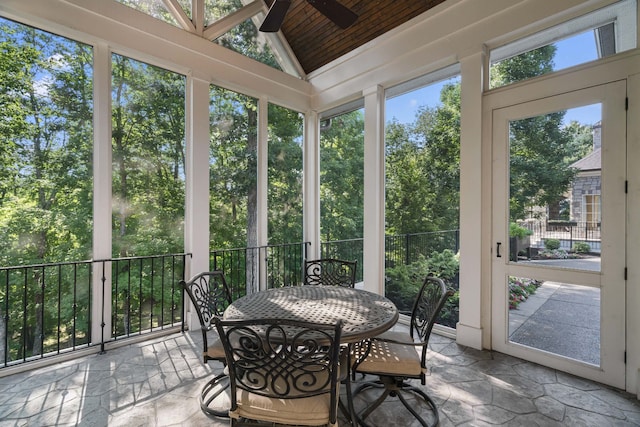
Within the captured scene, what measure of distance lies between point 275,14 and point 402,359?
267cm

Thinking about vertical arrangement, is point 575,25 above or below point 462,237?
above

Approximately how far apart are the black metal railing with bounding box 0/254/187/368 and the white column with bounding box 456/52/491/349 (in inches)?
123

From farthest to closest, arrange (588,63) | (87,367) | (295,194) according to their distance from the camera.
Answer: (295,194) < (87,367) < (588,63)

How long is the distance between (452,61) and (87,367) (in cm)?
451

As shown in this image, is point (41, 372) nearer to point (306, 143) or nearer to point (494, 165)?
point (306, 143)

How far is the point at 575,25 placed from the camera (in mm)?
2467

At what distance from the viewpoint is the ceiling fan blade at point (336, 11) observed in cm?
231

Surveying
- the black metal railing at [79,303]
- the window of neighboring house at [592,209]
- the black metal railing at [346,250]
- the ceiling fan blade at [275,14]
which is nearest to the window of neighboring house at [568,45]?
the window of neighboring house at [592,209]

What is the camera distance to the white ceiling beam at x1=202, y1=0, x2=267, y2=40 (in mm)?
3678

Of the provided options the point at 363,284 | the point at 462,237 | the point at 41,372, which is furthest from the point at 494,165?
the point at 41,372

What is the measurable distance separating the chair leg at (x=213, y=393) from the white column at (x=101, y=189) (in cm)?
144

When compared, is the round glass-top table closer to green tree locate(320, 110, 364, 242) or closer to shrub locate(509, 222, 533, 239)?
shrub locate(509, 222, 533, 239)

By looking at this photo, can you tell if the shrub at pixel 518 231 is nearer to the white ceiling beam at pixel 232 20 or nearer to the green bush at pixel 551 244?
the green bush at pixel 551 244

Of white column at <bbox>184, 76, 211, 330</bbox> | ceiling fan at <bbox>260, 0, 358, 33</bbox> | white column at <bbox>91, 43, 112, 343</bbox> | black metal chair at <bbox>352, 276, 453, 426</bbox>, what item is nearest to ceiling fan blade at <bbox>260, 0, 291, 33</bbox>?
ceiling fan at <bbox>260, 0, 358, 33</bbox>
